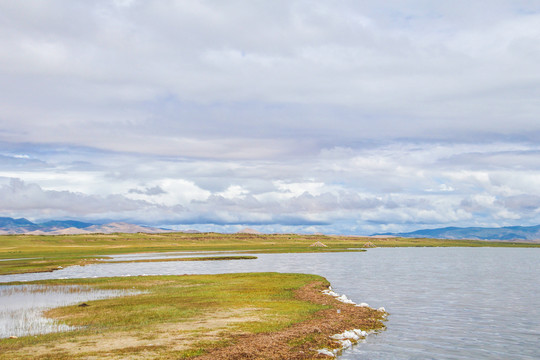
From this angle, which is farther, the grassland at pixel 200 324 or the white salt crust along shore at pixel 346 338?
the white salt crust along shore at pixel 346 338

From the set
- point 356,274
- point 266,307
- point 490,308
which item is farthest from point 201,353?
point 356,274

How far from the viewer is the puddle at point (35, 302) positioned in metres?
35.4

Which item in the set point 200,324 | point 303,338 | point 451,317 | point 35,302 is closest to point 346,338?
point 303,338

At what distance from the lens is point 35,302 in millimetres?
50344

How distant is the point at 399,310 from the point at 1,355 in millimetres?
34575

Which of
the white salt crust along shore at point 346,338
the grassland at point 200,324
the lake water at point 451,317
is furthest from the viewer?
the lake water at point 451,317

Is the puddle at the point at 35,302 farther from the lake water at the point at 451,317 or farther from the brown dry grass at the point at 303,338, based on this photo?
the lake water at the point at 451,317

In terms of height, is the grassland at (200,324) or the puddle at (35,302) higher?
the grassland at (200,324)

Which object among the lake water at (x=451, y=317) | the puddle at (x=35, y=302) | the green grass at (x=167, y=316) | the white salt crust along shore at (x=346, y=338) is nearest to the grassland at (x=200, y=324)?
the green grass at (x=167, y=316)

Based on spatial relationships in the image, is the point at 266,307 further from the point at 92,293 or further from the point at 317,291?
the point at 92,293

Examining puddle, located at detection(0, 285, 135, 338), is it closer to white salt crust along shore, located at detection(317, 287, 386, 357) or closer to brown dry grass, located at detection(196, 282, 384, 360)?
brown dry grass, located at detection(196, 282, 384, 360)

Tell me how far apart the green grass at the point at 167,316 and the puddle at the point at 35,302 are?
194cm

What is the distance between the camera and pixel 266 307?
42500 millimetres

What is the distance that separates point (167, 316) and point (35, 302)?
21523 mm
